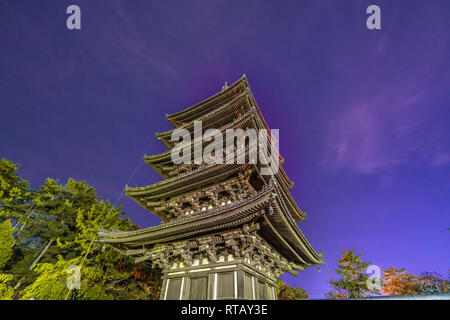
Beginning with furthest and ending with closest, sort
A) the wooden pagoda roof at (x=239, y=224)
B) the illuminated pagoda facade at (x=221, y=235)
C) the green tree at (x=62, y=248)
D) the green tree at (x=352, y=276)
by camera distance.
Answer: the green tree at (x=352, y=276), the green tree at (x=62, y=248), the illuminated pagoda facade at (x=221, y=235), the wooden pagoda roof at (x=239, y=224)

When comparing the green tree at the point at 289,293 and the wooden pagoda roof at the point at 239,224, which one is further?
the green tree at the point at 289,293

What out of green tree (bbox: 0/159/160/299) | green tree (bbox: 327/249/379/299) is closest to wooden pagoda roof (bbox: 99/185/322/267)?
green tree (bbox: 0/159/160/299)

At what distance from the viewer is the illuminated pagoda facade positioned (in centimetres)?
852

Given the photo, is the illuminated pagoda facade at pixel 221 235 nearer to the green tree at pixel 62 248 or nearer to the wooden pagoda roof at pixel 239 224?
the wooden pagoda roof at pixel 239 224

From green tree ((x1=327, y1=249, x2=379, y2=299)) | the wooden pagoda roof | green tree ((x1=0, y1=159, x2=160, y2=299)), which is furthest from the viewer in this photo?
green tree ((x1=327, y1=249, x2=379, y2=299))

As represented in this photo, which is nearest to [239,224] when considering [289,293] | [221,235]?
[221,235]

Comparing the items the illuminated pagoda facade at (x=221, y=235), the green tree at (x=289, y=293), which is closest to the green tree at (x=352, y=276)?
the green tree at (x=289, y=293)

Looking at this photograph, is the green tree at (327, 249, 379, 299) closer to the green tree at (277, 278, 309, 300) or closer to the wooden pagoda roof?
the green tree at (277, 278, 309, 300)

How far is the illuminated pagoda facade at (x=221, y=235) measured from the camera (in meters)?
8.52

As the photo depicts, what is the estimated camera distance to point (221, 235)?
940 centimetres

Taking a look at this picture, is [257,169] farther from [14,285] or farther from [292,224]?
[14,285]

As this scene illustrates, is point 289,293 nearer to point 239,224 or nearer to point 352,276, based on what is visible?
point 352,276

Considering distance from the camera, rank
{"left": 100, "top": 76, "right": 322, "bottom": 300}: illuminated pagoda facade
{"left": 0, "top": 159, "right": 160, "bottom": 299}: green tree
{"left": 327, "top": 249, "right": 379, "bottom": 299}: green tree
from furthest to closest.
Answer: {"left": 327, "top": 249, "right": 379, "bottom": 299}: green tree < {"left": 0, "top": 159, "right": 160, "bottom": 299}: green tree < {"left": 100, "top": 76, "right": 322, "bottom": 300}: illuminated pagoda facade
